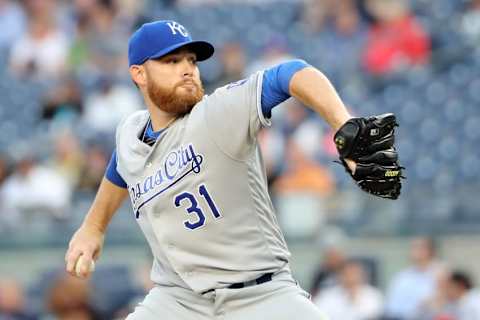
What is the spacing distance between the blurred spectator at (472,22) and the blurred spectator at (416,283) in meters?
2.89

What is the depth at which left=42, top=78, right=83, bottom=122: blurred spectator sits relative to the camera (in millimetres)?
10969

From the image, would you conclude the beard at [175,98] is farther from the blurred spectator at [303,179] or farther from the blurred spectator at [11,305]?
the blurred spectator at [303,179]

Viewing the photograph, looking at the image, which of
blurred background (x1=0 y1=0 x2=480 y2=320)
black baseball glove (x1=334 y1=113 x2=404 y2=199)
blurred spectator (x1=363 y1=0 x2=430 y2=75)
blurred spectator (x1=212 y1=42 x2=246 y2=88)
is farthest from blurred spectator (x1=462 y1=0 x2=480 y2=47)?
black baseball glove (x1=334 y1=113 x2=404 y2=199)

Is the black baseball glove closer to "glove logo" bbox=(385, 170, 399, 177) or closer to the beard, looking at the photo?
"glove logo" bbox=(385, 170, 399, 177)

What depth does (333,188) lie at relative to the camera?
926cm

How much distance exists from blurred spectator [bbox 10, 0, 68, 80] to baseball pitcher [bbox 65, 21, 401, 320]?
25.6ft

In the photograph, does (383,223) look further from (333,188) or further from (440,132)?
(440,132)

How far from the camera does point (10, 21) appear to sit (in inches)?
523

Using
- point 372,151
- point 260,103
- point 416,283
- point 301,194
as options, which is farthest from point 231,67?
point 372,151

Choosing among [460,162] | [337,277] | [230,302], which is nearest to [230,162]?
[230,302]

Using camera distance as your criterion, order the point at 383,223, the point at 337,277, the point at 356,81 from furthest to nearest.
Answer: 1. the point at 356,81
2. the point at 383,223
3. the point at 337,277

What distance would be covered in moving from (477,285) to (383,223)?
2.66 ft

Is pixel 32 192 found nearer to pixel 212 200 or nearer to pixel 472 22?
pixel 472 22

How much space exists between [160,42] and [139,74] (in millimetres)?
193
